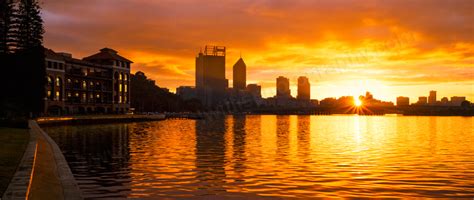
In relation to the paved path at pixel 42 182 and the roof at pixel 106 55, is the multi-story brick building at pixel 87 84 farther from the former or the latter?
the paved path at pixel 42 182

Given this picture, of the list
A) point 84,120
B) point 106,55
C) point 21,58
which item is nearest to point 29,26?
point 21,58

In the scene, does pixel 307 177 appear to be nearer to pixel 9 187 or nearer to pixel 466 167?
pixel 466 167

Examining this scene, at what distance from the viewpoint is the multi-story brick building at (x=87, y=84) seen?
494 feet

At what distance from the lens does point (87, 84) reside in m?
174

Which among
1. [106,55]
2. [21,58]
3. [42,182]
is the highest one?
[106,55]

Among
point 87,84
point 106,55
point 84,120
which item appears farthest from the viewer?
point 106,55

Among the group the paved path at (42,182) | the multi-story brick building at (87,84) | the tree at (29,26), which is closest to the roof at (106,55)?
the multi-story brick building at (87,84)

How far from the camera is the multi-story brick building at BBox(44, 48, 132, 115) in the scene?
15050 cm

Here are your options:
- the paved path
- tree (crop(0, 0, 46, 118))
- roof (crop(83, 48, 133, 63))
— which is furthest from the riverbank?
the paved path

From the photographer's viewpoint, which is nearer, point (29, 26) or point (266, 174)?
point (266, 174)

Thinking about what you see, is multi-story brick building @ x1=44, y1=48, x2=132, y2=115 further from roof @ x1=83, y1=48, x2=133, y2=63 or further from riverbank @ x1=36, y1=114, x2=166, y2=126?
riverbank @ x1=36, y1=114, x2=166, y2=126

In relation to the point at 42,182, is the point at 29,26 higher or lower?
higher

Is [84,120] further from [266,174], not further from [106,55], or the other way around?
[266,174]

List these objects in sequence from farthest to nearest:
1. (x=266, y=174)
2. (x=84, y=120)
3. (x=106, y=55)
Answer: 1. (x=106, y=55)
2. (x=84, y=120)
3. (x=266, y=174)
